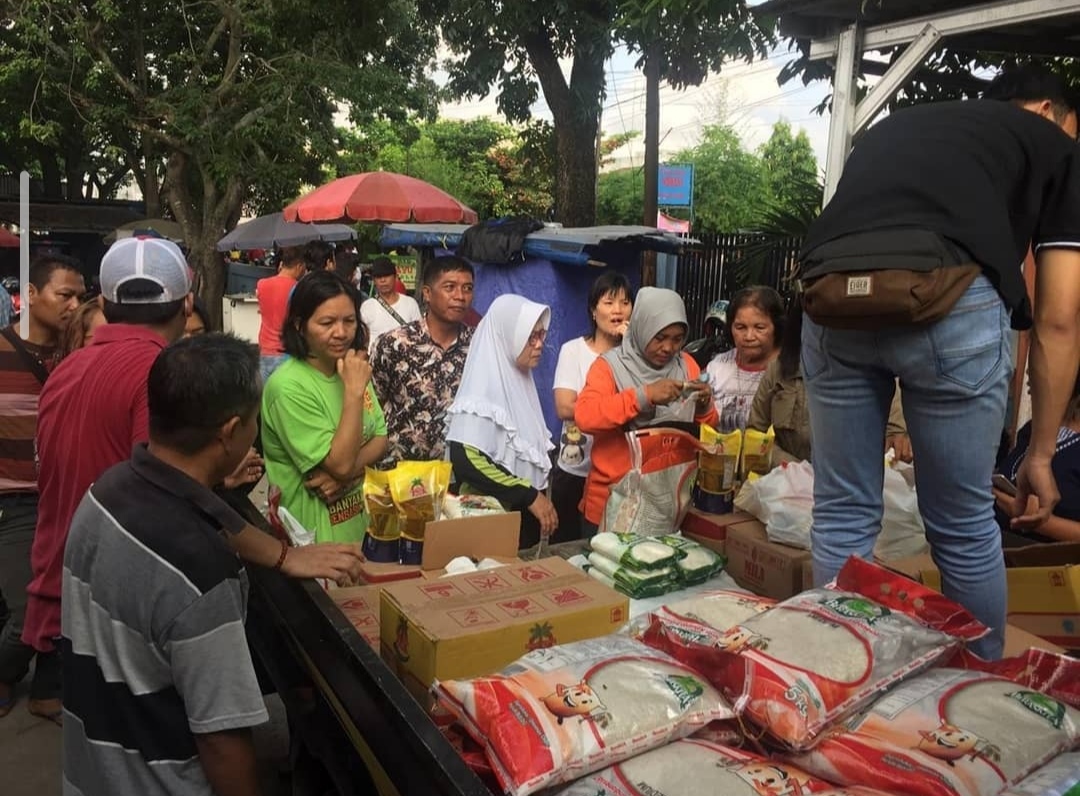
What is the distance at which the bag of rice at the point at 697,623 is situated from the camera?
1690mm

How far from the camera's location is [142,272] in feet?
8.39

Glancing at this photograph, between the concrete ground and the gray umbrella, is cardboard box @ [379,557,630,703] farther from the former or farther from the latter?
the gray umbrella

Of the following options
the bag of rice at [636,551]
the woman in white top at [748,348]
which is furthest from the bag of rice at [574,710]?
the woman in white top at [748,348]

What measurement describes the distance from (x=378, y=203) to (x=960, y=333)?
27.8 ft

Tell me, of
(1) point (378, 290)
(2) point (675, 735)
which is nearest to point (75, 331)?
(2) point (675, 735)

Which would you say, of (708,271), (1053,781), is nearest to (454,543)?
(1053,781)

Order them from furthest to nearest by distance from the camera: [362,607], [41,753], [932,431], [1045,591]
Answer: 1. [41,753]
2. [1045,591]
3. [362,607]
4. [932,431]

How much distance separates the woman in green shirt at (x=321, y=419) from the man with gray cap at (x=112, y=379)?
1.28ft

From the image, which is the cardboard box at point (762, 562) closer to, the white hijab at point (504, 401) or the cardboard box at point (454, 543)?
the cardboard box at point (454, 543)

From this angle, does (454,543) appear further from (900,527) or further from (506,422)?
(900,527)

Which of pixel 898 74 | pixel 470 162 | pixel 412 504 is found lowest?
pixel 412 504

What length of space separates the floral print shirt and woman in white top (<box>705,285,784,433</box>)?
1331mm

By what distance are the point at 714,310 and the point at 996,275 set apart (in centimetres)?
565

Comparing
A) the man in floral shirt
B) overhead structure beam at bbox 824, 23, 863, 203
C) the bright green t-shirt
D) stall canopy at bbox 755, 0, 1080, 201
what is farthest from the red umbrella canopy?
the bright green t-shirt
